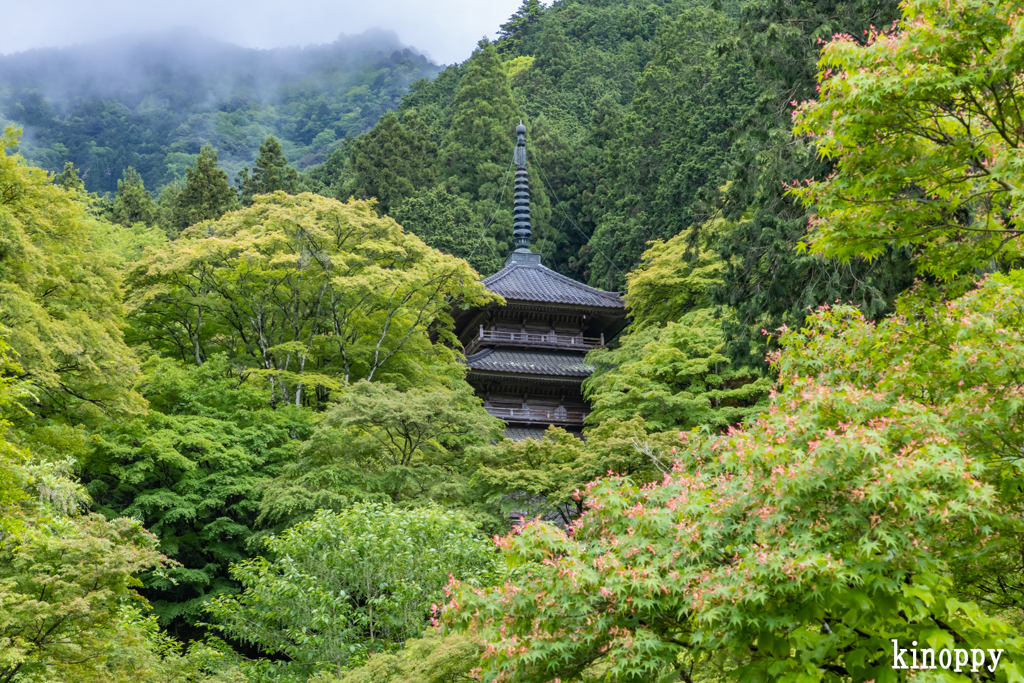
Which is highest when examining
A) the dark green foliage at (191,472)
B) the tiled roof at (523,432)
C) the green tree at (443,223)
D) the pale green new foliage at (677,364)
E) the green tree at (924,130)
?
the green tree at (924,130)

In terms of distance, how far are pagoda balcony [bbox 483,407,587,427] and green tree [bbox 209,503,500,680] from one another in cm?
1419

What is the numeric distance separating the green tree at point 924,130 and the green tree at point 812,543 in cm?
81

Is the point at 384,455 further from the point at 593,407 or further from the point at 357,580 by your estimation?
the point at 593,407

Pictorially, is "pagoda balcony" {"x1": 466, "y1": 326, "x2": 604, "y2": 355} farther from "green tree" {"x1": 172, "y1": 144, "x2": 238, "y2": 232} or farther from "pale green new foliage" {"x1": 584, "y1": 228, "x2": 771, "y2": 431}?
"green tree" {"x1": 172, "y1": 144, "x2": 238, "y2": 232}

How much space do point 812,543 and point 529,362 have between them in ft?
73.2

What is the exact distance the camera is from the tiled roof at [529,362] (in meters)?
26.3

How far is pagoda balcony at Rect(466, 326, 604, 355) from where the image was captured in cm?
2783

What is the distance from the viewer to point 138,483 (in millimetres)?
16984

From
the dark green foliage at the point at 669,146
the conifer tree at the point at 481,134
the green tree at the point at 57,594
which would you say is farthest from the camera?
the conifer tree at the point at 481,134

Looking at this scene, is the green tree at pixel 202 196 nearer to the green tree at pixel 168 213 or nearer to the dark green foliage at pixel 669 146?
the green tree at pixel 168 213

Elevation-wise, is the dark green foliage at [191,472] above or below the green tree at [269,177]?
below

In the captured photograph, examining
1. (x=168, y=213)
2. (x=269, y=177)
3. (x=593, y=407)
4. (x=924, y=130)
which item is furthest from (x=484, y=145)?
(x=924, y=130)

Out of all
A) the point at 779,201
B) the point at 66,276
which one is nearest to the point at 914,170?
the point at 779,201

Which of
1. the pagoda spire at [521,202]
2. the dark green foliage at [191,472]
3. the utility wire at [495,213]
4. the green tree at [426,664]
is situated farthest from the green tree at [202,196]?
the green tree at [426,664]
